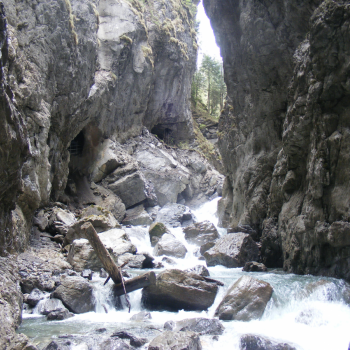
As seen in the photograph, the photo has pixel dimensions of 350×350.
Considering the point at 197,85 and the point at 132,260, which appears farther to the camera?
the point at 197,85

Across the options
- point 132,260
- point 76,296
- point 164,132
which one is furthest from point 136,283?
point 164,132

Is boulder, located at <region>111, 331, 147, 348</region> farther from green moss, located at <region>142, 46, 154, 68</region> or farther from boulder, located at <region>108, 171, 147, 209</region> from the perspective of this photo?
green moss, located at <region>142, 46, 154, 68</region>

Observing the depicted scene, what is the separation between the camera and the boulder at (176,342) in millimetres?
→ 4590

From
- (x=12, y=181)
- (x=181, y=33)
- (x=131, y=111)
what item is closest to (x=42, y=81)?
(x=12, y=181)

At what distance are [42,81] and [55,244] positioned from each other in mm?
6441

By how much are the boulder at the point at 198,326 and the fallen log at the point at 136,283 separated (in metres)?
1.54

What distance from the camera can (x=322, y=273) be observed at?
8.77 meters

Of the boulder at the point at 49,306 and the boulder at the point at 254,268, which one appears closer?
the boulder at the point at 49,306

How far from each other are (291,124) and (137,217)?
43.1ft

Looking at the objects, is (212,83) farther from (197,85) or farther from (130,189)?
(130,189)

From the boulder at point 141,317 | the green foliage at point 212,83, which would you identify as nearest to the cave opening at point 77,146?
the boulder at point 141,317

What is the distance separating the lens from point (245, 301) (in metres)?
6.83

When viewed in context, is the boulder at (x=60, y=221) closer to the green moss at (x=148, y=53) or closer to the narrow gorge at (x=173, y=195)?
the narrow gorge at (x=173, y=195)

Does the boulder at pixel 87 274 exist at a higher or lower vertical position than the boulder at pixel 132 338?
lower
